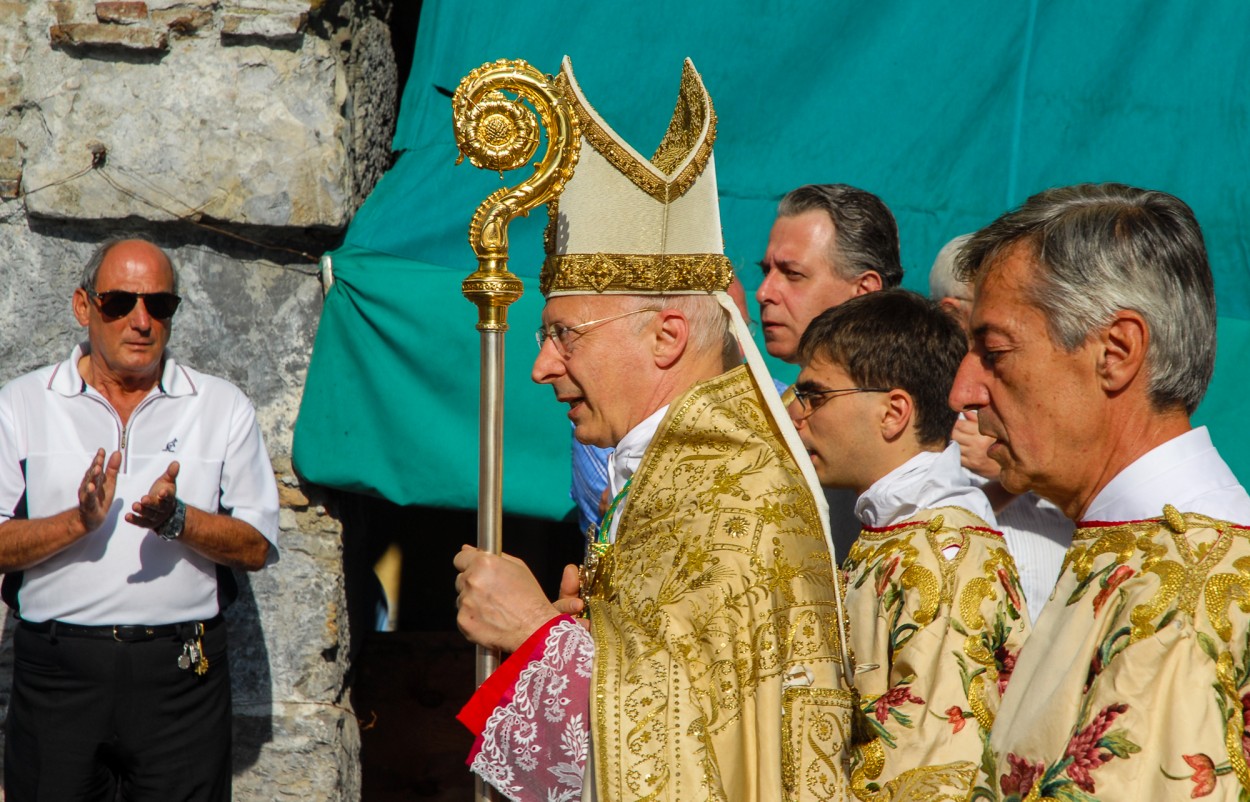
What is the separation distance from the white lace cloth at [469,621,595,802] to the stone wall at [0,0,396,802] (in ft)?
8.21

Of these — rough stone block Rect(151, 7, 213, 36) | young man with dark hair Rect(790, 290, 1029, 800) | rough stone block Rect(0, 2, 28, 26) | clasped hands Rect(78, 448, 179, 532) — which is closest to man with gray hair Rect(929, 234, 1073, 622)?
young man with dark hair Rect(790, 290, 1029, 800)

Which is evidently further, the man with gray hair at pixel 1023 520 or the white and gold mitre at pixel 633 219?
the man with gray hair at pixel 1023 520

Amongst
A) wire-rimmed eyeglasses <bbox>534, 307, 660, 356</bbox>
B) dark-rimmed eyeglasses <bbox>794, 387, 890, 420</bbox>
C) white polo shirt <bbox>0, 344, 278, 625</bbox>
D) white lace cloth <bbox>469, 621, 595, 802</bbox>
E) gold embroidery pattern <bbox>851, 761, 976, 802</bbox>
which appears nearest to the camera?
white lace cloth <bbox>469, 621, 595, 802</bbox>

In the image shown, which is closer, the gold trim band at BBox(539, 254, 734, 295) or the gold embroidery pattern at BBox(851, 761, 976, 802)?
the gold embroidery pattern at BBox(851, 761, 976, 802)

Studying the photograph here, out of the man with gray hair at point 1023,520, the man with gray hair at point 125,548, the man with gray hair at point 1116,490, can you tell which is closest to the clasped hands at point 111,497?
the man with gray hair at point 125,548

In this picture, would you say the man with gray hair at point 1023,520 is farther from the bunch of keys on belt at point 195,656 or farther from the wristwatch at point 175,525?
the bunch of keys on belt at point 195,656

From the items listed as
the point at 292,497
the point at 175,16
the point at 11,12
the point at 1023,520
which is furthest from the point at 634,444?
the point at 11,12

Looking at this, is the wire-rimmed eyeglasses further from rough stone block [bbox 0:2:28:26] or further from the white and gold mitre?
rough stone block [bbox 0:2:28:26]

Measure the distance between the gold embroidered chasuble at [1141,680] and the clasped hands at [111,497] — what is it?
274 cm

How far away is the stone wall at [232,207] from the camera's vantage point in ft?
14.4

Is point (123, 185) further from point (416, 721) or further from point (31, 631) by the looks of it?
point (416, 721)

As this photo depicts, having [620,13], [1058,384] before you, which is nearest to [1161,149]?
[620,13]

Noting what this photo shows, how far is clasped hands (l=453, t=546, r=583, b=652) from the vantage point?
2.27m

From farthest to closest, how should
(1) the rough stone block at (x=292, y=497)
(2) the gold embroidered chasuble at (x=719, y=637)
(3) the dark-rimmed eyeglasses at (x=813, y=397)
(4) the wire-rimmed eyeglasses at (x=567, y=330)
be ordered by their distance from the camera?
(1) the rough stone block at (x=292, y=497), (3) the dark-rimmed eyeglasses at (x=813, y=397), (4) the wire-rimmed eyeglasses at (x=567, y=330), (2) the gold embroidered chasuble at (x=719, y=637)
